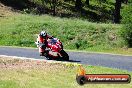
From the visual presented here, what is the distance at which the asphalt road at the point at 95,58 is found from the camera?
24453 mm

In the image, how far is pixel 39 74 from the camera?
1941 cm

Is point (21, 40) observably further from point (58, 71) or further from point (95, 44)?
point (58, 71)

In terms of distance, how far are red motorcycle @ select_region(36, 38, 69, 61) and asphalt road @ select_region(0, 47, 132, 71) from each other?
0.70 m

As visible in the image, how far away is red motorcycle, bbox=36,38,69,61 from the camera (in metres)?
25.2

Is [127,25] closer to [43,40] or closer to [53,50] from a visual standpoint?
[53,50]

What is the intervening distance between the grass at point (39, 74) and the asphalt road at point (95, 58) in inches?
79.8

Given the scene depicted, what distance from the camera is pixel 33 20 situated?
137ft

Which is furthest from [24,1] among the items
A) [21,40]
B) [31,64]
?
[31,64]

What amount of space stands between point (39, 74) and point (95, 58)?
828cm

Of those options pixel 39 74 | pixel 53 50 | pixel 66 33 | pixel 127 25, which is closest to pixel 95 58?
pixel 53 50

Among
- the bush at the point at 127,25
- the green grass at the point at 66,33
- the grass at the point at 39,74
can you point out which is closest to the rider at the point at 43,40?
the grass at the point at 39,74

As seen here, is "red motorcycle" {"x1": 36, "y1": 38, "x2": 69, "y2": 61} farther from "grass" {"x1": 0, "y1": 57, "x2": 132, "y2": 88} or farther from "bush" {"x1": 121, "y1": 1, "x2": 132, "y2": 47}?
"bush" {"x1": 121, "y1": 1, "x2": 132, "y2": 47}

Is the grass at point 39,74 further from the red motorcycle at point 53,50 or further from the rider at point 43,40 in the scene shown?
the rider at point 43,40

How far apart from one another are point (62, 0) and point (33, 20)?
20065 mm
